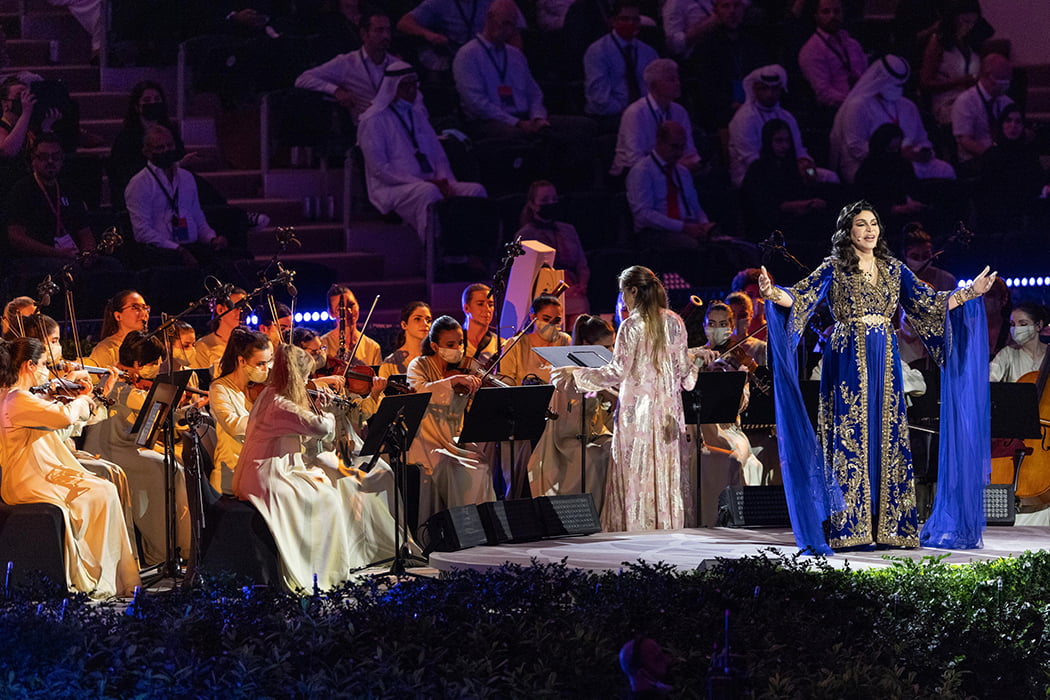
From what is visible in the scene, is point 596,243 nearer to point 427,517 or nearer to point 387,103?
point 387,103

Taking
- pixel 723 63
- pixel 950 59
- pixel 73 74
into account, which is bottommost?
pixel 73 74

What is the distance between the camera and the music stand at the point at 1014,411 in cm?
859

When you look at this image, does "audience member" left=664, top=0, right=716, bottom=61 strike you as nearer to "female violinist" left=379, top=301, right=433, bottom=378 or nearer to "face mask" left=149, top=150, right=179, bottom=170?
"face mask" left=149, top=150, right=179, bottom=170

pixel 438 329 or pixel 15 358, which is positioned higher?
pixel 438 329

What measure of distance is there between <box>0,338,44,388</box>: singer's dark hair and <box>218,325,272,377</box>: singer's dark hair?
3.42 feet

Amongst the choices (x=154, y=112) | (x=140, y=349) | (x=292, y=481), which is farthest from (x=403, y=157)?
(x=292, y=481)

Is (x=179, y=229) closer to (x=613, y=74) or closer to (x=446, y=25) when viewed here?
(x=446, y=25)

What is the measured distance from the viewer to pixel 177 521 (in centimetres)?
916

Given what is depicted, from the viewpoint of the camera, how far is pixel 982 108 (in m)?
17.8

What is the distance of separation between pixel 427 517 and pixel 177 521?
1.52 meters

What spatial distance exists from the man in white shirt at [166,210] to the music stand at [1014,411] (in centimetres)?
833

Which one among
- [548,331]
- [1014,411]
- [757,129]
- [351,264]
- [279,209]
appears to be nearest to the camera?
[1014,411]

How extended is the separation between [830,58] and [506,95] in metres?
4.07

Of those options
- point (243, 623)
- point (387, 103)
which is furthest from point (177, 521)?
point (387, 103)
